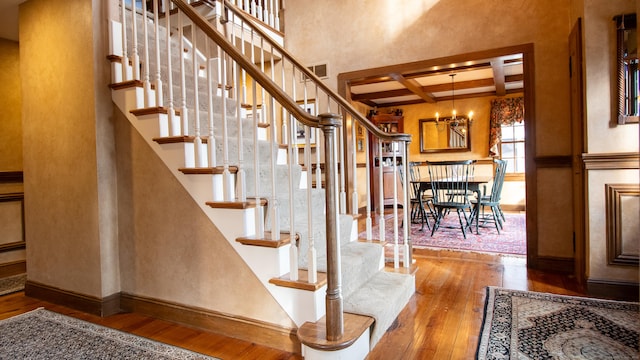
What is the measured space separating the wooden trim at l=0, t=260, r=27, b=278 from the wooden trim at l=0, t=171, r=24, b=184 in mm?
794

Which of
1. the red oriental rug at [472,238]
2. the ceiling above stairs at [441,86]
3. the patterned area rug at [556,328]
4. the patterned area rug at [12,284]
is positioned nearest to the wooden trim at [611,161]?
the patterned area rug at [556,328]

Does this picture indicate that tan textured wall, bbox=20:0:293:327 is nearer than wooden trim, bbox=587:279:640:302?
Yes

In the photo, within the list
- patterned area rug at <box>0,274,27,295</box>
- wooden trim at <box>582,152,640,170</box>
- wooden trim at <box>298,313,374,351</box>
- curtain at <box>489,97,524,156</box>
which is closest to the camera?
wooden trim at <box>298,313,374,351</box>

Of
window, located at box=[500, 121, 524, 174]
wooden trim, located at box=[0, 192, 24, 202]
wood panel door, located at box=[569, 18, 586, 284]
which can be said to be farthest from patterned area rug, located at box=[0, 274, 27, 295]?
window, located at box=[500, 121, 524, 174]

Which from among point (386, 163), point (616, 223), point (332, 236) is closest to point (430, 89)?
point (386, 163)

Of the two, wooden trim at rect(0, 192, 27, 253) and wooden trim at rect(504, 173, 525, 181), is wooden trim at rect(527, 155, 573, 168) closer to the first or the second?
wooden trim at rect(504, 173, 525, 181)

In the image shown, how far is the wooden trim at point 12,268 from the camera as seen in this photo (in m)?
3.39

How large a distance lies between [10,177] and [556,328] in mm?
4681

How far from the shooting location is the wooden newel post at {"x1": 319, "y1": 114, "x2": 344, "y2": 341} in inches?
62.7

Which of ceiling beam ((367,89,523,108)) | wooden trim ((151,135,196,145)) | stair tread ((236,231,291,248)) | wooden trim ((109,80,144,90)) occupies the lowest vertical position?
stair tread ((236,231,291,248))

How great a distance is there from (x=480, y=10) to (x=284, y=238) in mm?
3066

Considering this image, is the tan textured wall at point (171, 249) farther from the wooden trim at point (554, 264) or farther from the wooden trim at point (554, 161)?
the wooden trim at point (554, 161)

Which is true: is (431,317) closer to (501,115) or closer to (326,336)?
(326,336)

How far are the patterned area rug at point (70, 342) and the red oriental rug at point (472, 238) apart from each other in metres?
2.70
